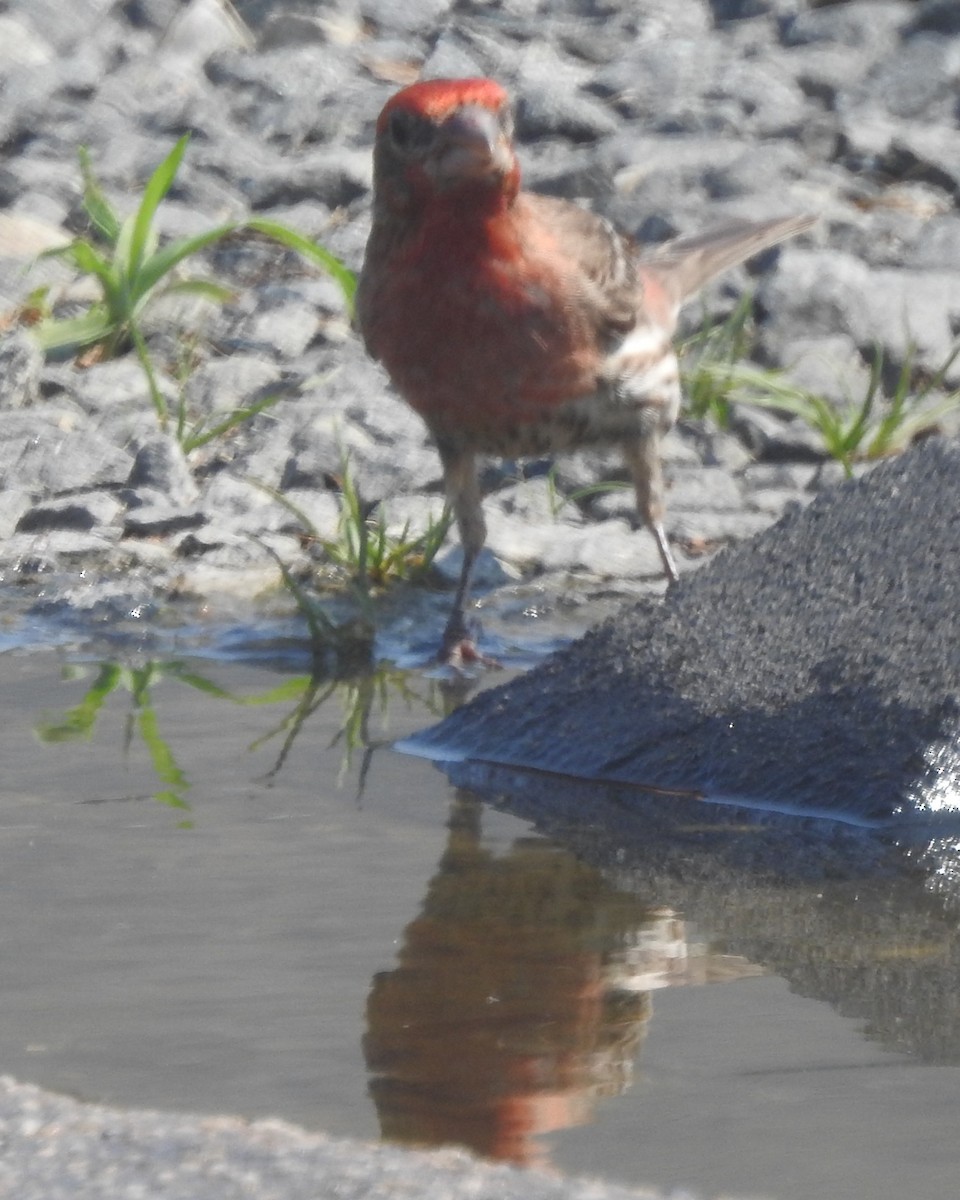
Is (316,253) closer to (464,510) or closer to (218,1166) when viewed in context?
(464,510)

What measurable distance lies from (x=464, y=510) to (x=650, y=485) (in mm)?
440

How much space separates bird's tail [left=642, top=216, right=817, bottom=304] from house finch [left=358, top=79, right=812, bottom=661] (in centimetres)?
75

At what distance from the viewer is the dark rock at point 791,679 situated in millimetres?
3691

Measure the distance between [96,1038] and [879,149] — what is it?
5.88 metres

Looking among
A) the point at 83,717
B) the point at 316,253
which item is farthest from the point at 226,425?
the point at 83,717

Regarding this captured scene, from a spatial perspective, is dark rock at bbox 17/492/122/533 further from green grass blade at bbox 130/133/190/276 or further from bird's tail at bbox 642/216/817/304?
bird's tail at bbox 642/216/817/304

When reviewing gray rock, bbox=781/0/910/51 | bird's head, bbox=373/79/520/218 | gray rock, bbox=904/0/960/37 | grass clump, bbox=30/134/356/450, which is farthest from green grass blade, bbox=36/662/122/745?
gray rock, bbox=904/0/960/37

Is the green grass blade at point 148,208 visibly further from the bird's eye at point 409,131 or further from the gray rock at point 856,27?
the gray rock at point 856,27

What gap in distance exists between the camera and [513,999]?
9.15ft

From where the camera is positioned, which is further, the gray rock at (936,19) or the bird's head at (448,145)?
the gray rock at (936,19)

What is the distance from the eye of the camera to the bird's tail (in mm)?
6016

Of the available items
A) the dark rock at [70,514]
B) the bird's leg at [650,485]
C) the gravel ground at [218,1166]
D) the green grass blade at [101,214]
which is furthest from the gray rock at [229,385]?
the gravel ground at [218,1166]

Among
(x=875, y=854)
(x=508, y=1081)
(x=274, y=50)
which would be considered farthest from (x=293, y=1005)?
(x=274, y=50)

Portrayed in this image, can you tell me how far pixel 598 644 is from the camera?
4.12 m
